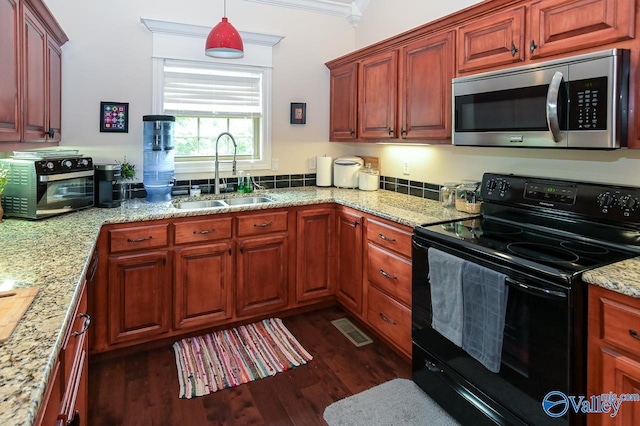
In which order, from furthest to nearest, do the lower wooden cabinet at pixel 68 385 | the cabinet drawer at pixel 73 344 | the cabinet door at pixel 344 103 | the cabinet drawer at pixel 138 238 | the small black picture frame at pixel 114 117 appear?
1. the cabinet door at pixel 344 103
2. the small black picture frame at pixel 114 117
3. the cabinet drawer at pixel 138 238
4. the cabinet drawer at pixel 73 344
5. the lower wooden cabinet at pixel 68 385

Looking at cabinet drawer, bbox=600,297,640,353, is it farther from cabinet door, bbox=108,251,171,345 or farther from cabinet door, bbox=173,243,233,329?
cabinet door, bbox=108,251,171,345

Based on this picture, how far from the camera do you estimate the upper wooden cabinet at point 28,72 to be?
1750 millimetres

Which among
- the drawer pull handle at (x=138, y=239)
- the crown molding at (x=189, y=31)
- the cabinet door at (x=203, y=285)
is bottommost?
the cabinet door at (x=203, y=285)

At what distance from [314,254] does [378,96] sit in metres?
1.32

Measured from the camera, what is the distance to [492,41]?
2.23 meters

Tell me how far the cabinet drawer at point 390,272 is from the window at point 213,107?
1.53 m

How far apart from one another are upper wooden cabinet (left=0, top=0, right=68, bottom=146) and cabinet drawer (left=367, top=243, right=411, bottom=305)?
2.05m

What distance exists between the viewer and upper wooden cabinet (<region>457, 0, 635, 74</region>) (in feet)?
5.58

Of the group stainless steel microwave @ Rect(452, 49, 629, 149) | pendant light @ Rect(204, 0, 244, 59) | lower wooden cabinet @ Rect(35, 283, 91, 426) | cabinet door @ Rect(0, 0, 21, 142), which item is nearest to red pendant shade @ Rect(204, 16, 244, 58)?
pendant light @ Rect(204, 0, 244, 59)

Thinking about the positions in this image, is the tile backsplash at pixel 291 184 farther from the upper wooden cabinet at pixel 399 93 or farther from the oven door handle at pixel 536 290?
the oven door handle at pixel 536 290

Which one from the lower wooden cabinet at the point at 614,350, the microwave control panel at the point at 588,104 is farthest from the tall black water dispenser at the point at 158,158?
the lower wooden cabinet at the point at 614,350

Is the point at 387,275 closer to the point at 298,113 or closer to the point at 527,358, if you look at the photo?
the point at 527,358

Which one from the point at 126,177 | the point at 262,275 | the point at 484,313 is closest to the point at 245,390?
the point at 262,275

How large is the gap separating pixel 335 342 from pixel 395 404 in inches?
29.3
